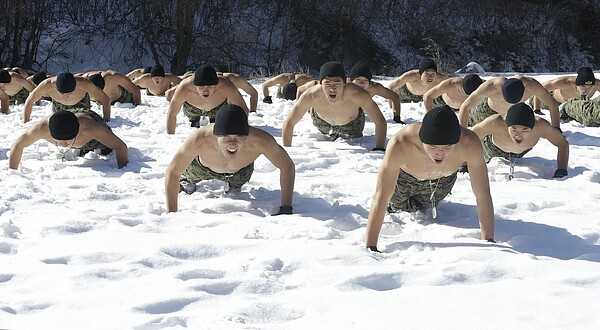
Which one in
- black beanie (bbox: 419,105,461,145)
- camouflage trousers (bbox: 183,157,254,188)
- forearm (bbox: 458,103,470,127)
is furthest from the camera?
forearm (bbox: 458,103,470,127)

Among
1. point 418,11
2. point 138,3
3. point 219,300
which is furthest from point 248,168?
point 418,11

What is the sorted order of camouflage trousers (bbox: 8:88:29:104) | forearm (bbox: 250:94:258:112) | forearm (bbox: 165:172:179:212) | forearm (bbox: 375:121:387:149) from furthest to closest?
1. camouflage trousers (bbox: 8:88:29:104)
2. forearm (bbox: 250:94:258:112)
3. forearm (bbox: 375:121:387:149)
4. forearm (bbox: 165:172:179:212)

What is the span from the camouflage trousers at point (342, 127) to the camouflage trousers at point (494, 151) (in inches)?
57.5

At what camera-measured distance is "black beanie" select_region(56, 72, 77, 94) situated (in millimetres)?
7395

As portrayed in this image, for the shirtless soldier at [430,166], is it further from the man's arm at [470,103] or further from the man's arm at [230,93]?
the man's arm at [230,93]

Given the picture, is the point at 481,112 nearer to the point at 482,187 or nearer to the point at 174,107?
the point at 174,107

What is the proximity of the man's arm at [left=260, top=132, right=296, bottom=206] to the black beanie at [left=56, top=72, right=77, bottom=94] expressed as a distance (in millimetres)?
3839

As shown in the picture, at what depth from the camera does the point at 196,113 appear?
743 centimetres

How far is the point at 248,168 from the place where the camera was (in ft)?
15.0

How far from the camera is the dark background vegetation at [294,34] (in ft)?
59.4

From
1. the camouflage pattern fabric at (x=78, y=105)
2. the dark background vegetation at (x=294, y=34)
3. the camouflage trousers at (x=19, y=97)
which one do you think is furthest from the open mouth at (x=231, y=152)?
the dark background vegetation at (x=294, y=34)

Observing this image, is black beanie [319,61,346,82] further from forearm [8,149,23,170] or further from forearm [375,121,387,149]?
forearm [8,149,23,170]

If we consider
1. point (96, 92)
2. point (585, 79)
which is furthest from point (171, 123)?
point (585, 79)

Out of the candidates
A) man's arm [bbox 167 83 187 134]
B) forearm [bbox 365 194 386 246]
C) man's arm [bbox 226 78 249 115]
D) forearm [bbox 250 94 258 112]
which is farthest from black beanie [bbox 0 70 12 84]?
forearm [bbox 365 194 386 246]
